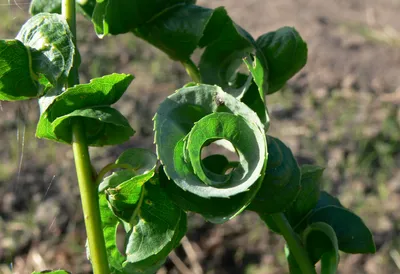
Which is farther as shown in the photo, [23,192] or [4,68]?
[23,192]

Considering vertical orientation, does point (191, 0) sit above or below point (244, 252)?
above

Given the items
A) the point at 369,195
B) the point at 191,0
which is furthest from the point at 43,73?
the point at 369,195

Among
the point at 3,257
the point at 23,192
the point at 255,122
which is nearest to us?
the point at 255,122

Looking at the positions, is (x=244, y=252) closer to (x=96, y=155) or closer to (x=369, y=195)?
(x=369, y=195)

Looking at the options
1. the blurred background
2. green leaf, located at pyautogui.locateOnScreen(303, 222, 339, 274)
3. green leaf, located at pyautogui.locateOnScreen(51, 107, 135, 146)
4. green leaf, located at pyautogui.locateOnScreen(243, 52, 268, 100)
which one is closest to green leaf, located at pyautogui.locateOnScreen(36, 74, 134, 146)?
green leaf, located at pyautogui.locateOnScreen(51, 107, 135, 146)

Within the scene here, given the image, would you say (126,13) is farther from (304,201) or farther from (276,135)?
(276,135)

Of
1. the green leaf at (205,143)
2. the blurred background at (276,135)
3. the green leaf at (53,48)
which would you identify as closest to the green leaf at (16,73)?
the green leaf at (53,48)

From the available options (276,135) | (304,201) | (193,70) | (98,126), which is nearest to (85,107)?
(98,126)
